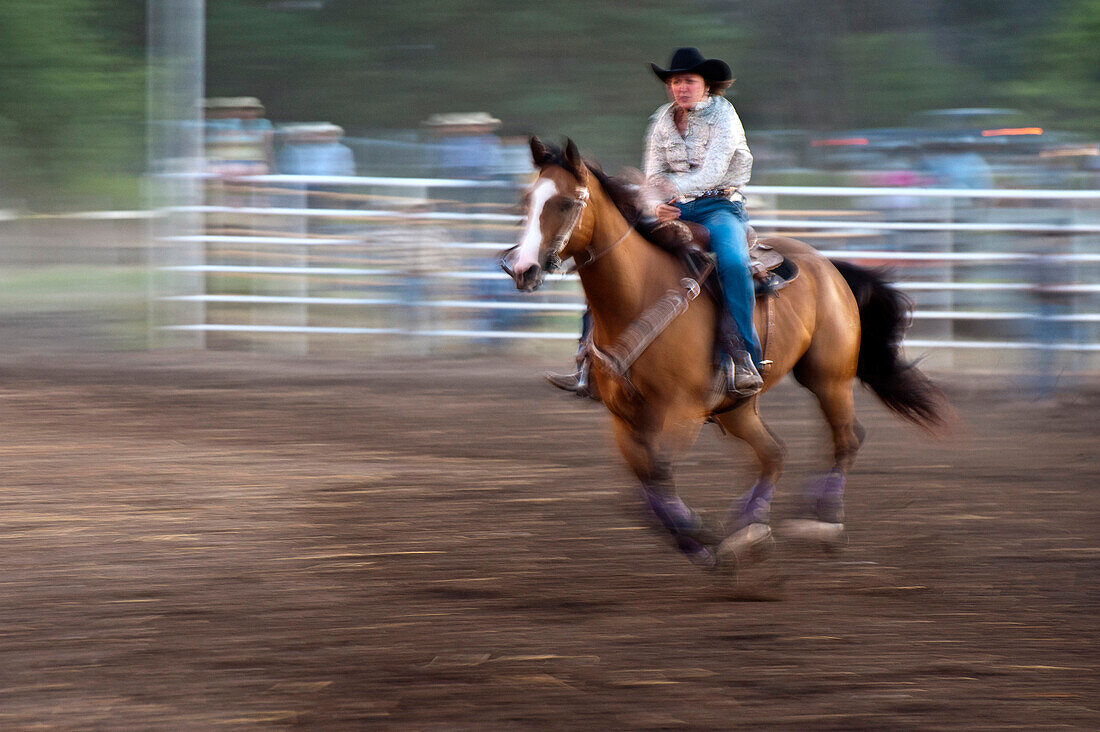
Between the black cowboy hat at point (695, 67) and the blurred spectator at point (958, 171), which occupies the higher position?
the black cowboy hat at point (695, 67)

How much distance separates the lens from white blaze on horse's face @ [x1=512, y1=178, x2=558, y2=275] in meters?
4.57

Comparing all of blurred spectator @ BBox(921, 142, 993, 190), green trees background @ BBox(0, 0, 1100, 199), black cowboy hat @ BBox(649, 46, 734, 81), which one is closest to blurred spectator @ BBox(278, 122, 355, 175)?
blurred spectator @ BBox(921, 142, 993, 190)

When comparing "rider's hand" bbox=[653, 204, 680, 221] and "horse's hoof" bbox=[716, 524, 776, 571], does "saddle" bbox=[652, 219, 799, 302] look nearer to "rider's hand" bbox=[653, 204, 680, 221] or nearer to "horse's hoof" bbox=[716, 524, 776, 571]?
"rider's hand" bbox=[653, 204, 680, 221]

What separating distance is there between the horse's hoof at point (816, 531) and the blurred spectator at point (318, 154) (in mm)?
8731

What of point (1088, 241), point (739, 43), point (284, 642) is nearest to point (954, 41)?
point (739, 43)

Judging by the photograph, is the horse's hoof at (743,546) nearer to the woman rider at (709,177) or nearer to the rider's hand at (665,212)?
the woman rider at (709,177)

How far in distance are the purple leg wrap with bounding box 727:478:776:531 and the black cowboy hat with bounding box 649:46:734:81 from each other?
1.66 metres

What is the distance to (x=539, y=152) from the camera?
15.8ft

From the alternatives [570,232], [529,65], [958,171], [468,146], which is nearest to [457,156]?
[468,146]

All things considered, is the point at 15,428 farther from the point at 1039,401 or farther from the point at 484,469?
the point at 1039,401

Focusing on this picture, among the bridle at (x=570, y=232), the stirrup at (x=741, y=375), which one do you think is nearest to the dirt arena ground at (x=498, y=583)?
the stirrup at (x=741, y=375)

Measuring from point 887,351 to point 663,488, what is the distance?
5.90ft

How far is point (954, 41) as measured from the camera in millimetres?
23172

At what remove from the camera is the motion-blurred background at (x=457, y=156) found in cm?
1214
